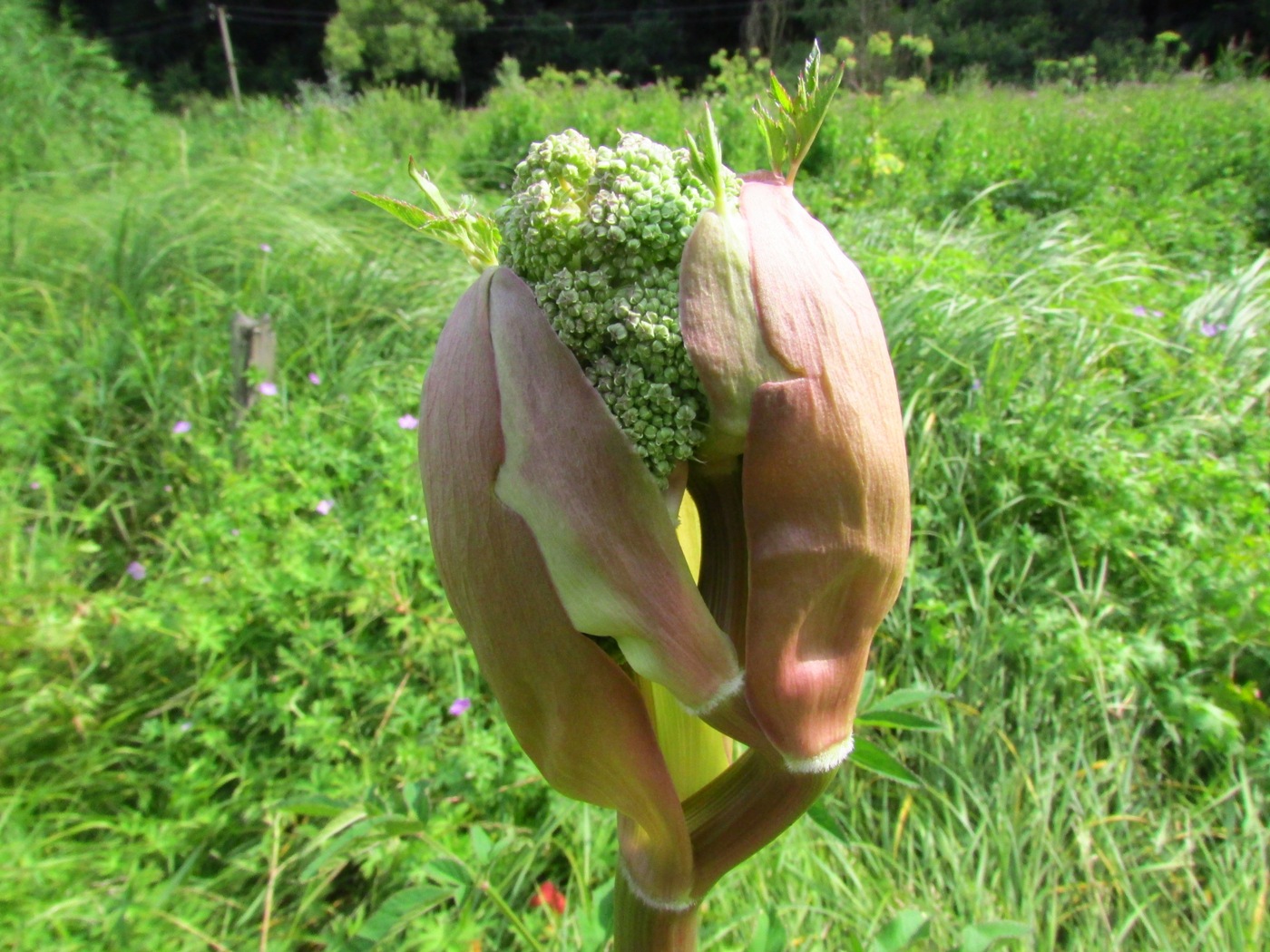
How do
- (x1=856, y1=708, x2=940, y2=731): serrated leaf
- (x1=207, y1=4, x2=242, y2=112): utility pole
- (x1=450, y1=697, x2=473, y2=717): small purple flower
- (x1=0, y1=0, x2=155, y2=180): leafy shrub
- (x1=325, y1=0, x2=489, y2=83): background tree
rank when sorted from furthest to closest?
(x1=325, y1=0, x2=489, y2=83): background tree
(x1=207, y1=4, x2=242, y2=112): utility pole
(x1=0, y1=0, x2=155, y2=180): leafy shrub
(x1=450, y1=697, x2=473, y2=717): small purple flower
(x1=856, y1=708, x2=940, y2=731): serrated leaf

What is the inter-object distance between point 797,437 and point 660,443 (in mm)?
69

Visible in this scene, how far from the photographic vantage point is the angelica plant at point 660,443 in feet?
1.24

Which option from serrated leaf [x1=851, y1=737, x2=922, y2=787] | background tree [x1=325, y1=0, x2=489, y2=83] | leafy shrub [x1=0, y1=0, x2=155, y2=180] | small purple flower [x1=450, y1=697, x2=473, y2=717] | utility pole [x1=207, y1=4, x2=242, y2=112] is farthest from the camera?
background tree [x1=325, y1=0, x2=489, y2=83]

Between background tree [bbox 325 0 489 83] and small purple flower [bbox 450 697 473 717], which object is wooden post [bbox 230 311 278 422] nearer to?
small purple flower [bbox 450 697 473 717]

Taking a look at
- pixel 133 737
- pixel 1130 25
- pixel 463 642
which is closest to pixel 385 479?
pixel 463 642

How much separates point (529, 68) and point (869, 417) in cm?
2231

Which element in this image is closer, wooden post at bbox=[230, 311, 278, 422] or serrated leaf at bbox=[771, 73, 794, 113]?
serrated leaf at bbox=[771, 73, 794, 113]

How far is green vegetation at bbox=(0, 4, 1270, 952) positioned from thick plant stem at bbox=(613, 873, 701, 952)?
255mm

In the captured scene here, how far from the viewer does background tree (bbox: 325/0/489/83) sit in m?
18.2

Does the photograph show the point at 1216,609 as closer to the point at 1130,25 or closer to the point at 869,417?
the point at 869,417

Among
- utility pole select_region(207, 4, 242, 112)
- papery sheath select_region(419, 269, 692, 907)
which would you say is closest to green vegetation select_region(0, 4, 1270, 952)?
papery sheath select_region(419, 269, 692, 907)

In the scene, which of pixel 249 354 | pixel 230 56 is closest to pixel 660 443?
pixel 249 354

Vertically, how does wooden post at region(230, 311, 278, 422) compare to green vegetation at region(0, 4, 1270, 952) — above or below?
above

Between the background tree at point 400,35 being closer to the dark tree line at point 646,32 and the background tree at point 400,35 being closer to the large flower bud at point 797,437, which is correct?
the dark tree line at point 646,32
